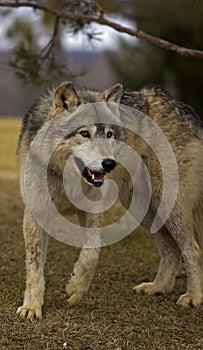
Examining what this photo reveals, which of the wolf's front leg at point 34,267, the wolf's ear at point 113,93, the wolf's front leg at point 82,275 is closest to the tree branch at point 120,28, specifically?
the wolf's ear at point 113,93

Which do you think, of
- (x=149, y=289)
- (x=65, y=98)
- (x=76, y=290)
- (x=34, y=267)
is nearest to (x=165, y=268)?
(x=149, y=289)

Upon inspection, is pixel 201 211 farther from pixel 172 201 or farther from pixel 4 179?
pixel 4 179

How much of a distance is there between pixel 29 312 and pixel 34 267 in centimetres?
42

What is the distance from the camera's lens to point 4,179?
13.7m

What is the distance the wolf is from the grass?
0.18 meters

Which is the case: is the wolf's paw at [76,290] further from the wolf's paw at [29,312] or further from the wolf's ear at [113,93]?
the wolf's ear at [113,93]

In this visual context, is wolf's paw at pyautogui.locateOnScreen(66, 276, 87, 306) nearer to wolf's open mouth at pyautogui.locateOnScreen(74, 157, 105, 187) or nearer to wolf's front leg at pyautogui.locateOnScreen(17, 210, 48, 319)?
wolf's front leg at pyautogui.locateOnScreen(17, 210, 48, 319)

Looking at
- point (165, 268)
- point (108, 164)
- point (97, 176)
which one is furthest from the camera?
point (165, 268)

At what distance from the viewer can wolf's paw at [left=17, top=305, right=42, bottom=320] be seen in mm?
4855

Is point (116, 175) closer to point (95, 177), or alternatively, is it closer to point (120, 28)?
point (95, 177)

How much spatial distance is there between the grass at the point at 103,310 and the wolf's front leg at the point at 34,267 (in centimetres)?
11

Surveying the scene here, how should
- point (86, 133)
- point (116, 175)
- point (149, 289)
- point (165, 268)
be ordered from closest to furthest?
point (86, 133), point (116, 175), point (149, 289), point (165, 268)

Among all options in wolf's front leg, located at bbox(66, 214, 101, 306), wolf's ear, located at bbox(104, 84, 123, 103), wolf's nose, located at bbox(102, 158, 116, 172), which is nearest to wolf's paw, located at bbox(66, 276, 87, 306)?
wolf's front leg, located at bbox(66, 214, 101, 306)

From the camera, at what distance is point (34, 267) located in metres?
5.20
